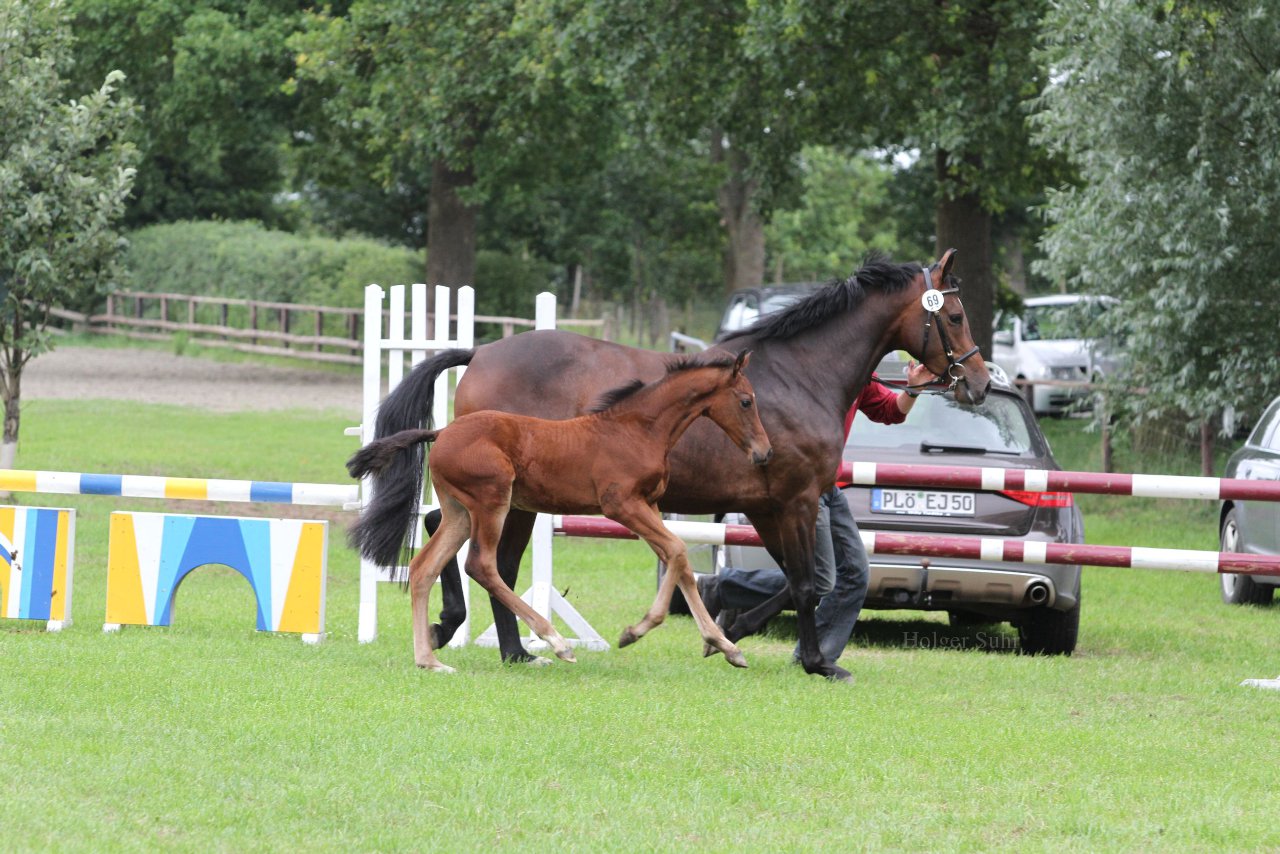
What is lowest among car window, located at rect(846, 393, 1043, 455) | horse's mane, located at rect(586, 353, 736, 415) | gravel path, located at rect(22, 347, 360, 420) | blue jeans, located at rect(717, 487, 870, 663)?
gravel path, located at rect(22, 347, 360, 420)

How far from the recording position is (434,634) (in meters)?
8.59

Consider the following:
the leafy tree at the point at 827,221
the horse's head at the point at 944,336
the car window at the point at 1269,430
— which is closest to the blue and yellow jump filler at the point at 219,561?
the horse's head at the point at 944,336

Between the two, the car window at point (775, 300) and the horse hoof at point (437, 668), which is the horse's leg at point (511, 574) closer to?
the horse hoof at point (437, 668)

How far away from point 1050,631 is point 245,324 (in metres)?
32.5

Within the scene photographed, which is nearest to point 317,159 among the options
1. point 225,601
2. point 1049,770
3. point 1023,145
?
point 1023,145

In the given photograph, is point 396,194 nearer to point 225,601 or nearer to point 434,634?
point 225,601

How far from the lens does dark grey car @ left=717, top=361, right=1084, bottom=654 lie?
9.82 meters

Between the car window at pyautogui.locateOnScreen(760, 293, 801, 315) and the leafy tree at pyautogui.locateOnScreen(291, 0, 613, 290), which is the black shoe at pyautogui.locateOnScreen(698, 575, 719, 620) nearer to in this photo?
the leafy tree at pyautogui.locateOnScreen(291, 0, 613, 290)

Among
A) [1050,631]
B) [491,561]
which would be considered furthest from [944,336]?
[491,561]

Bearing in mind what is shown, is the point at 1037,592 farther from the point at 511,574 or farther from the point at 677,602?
the point at 511,574

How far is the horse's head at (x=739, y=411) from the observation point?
7.83 m

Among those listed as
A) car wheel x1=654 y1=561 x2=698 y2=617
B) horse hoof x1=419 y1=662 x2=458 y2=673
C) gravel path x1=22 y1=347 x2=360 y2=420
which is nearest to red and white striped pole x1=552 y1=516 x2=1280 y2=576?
horse hoof x1=419 y1=662 x2=458 y2=673

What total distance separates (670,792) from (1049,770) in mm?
1530

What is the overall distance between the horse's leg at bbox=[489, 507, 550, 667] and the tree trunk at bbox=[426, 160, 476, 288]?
23248 mm
